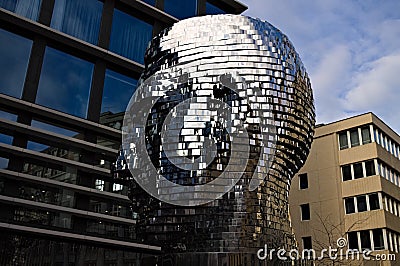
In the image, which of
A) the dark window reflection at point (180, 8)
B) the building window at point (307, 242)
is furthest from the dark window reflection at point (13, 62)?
the building window at point (307, 242)

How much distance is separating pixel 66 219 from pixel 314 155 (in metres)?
23.1

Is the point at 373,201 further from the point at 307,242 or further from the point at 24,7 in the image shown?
the point at 24,7

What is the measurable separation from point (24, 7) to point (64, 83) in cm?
329

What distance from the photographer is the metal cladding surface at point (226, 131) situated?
4.74 metres

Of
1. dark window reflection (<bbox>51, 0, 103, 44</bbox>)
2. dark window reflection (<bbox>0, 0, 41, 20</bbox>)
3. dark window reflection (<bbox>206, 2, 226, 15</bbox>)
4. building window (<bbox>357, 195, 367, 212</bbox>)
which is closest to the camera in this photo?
dark window reflection (<bbox>0, 0, 41, 20</bbox>)

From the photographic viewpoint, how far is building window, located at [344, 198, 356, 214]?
103 feet

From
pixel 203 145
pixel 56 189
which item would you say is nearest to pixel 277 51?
pixel 203 145

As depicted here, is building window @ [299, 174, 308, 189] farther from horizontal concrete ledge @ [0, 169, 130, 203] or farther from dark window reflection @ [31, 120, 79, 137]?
dark window reflection @ [31, 120, 79, 137]

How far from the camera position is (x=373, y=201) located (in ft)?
100

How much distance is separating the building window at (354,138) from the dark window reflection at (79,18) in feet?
69.1

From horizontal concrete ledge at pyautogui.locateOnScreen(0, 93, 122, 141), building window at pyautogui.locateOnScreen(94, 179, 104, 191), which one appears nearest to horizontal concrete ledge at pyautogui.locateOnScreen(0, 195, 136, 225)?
building window at pyautogui.locateOnScreen(94, 179, 104, 191)

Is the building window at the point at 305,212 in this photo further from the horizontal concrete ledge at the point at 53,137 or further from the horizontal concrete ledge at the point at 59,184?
the horizontal concrete ledge at the point at 53,137

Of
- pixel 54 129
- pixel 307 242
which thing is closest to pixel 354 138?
pixel 307 242

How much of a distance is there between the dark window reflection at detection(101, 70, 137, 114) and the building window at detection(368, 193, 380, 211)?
19.2m
